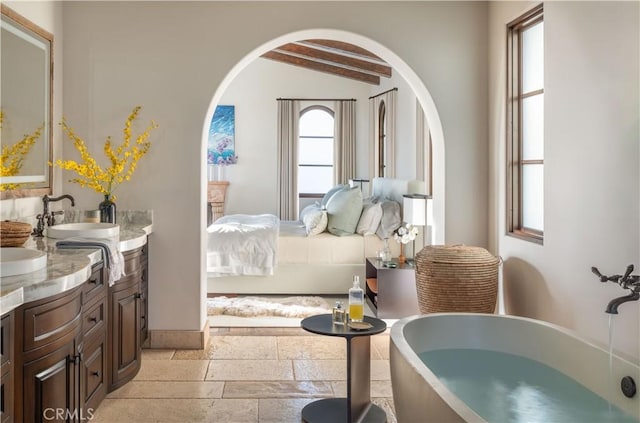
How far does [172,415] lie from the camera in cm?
312

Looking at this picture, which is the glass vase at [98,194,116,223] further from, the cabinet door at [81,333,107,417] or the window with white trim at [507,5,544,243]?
the window with white trim at [507,5,544,243]

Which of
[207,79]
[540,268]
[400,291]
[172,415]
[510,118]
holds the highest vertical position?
[207,79]

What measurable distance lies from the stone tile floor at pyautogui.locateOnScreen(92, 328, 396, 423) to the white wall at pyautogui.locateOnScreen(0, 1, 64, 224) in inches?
48.0

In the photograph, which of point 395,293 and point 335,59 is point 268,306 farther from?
point 335,59

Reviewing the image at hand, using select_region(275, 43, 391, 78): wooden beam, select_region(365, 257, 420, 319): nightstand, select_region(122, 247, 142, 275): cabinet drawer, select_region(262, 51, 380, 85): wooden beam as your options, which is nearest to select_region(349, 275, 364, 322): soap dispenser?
select_region(122, 247, 142, 275): cabinet drawer

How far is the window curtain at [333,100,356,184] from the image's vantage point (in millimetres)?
9656

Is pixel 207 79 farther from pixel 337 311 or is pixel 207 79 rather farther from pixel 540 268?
pixel 540 268

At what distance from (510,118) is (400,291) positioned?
1.89 metres

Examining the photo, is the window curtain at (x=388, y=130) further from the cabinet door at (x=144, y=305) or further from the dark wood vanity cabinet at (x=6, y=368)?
the dark wood vanity cabinet at (x=6, y=368)

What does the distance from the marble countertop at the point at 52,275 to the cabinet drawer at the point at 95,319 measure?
0.80ft

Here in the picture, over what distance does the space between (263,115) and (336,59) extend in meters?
1.81

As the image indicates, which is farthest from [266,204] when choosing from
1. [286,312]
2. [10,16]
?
[10,16]

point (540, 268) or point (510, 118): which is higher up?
point (510, 118)

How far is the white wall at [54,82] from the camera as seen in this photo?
3453mm
